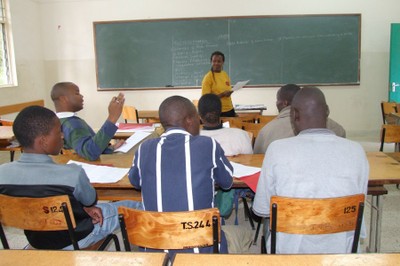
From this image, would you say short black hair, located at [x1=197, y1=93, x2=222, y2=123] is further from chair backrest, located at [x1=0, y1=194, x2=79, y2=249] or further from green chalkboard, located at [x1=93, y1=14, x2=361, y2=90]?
green chalkboard, located at [x1=93, y1=14, x2=361, y2=90]

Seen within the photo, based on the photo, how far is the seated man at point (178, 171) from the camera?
5.17 feet

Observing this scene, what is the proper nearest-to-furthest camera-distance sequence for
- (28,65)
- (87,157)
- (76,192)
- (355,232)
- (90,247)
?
(355,232) < (76,192) < (90,247) < (87,157) < (28,65)

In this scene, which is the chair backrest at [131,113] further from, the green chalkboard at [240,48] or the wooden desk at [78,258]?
the wooden desk at [78,258]

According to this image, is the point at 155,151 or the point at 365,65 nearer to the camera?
the point at 155,151

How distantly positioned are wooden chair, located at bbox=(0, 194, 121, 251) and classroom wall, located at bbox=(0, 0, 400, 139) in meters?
5.35

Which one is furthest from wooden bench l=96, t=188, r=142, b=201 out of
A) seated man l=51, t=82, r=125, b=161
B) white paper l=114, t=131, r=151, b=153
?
white paper l=114, t=131, r=151, b=153

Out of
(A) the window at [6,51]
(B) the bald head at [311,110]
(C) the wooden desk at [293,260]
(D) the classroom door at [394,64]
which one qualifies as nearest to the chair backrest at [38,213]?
(C) the wooden desk at [293,260]

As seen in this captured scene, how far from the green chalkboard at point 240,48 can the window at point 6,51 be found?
1.42m

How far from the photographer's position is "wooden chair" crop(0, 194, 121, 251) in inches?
61.9

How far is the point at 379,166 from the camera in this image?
2244 millimetres

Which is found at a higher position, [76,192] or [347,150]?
[347,150]

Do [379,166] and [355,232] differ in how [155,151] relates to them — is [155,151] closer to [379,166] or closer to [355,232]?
[355,232]

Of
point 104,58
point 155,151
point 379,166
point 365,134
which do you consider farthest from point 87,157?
point 365,134

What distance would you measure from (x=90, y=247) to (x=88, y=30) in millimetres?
5685
